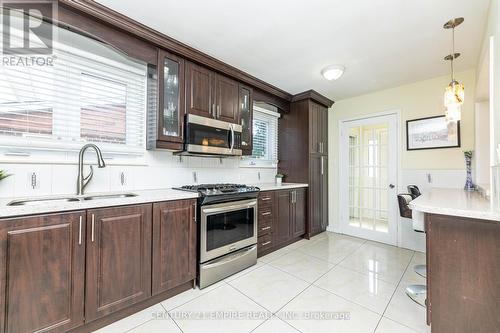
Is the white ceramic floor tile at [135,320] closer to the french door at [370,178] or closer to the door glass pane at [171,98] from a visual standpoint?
the door glass pane at [171,98]

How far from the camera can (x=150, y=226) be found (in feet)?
5.98

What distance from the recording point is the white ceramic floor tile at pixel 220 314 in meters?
1.63

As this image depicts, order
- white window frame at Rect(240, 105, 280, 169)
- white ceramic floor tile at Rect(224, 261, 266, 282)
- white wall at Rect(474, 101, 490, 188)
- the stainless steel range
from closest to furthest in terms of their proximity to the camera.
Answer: the stainless steel range < white ceramic floor tile at Rect(224, 261, 266, 282) < white wall at Rect(474, 101, 490, 188) < white window frame at Rect(240, 105, 280, 169)

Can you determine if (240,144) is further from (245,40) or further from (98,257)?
(98,257)

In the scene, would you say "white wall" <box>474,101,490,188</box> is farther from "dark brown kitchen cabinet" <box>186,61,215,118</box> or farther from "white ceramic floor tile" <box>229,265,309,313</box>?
"dark brown kitchen cabinet" <box>186,61,215,118</box>

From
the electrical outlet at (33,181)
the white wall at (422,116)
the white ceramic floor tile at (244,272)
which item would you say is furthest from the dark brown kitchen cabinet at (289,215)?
the electrical outlet at (33,181)

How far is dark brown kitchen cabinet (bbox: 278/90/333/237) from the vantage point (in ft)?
12.2

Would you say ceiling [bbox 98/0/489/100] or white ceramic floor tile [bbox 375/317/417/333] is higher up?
ceiling [bbox 98/0/489/100]

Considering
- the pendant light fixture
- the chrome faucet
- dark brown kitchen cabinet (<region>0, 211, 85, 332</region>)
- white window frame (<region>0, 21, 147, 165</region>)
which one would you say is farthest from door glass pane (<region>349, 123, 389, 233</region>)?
dark brown kitchen cabinet (<region>0, 211, 85, 332</region>)

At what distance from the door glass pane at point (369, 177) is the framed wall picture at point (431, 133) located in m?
0.36

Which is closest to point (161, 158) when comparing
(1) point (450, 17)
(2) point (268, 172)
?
(2) point (268, 172)

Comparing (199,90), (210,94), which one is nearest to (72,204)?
(199,90)

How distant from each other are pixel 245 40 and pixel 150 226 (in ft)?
6.72

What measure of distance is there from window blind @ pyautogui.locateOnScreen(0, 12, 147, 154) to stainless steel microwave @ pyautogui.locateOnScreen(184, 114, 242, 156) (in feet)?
1.81
